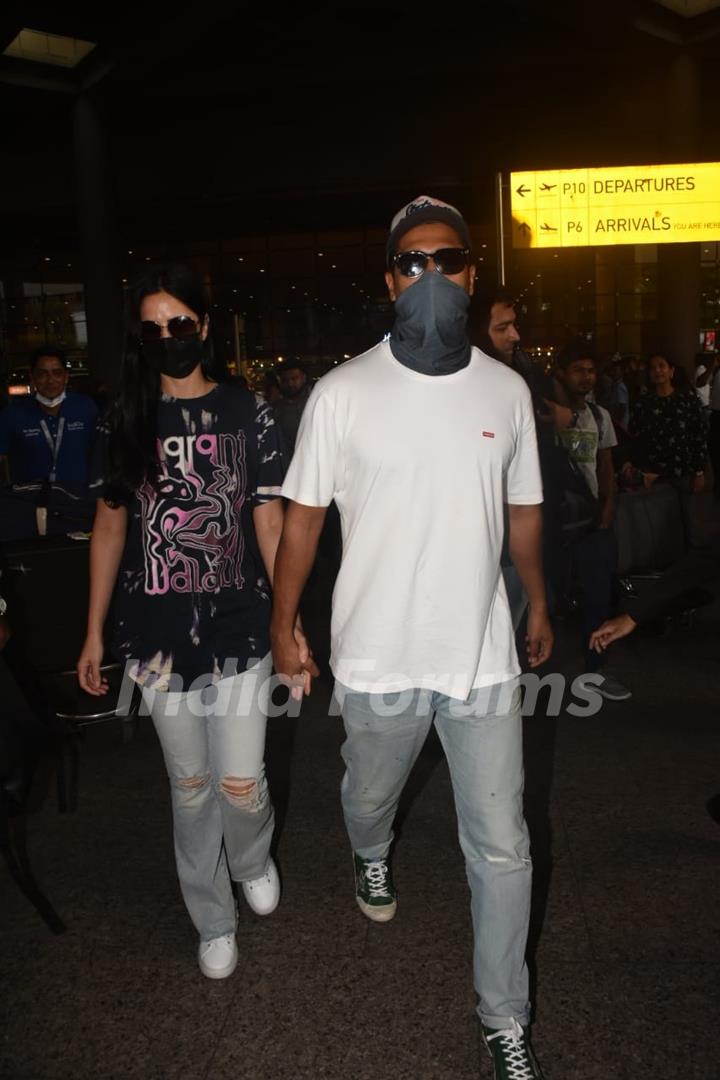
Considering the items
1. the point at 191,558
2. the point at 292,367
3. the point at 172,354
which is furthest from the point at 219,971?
the point at 292,367

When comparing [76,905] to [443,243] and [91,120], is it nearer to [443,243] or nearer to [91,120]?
[443,243]

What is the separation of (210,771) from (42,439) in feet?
14.5

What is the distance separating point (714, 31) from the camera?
20.3 metres

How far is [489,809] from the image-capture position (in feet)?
8.35

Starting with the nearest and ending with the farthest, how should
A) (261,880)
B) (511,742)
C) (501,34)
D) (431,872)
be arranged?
(511,742) → (261,880) → (431,872) → (501,34)

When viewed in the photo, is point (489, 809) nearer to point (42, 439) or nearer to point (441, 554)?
point (441, 554)

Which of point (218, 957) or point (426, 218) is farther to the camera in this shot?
point (218, 957)

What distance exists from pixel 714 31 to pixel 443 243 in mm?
21254

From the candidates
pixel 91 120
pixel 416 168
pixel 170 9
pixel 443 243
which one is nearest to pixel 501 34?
pixel 416 168

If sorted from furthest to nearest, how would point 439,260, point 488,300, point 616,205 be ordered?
point 616,205, point 488,300, point 439,260

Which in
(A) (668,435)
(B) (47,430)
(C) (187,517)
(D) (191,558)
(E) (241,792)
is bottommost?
(E) (241,792)

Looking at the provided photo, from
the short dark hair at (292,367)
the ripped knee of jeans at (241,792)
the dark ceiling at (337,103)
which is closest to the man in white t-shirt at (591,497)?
the ripped knee of jeans at (241,792)

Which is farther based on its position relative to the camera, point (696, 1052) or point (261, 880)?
point (261, 880)

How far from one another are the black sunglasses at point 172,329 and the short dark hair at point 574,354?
379cm
